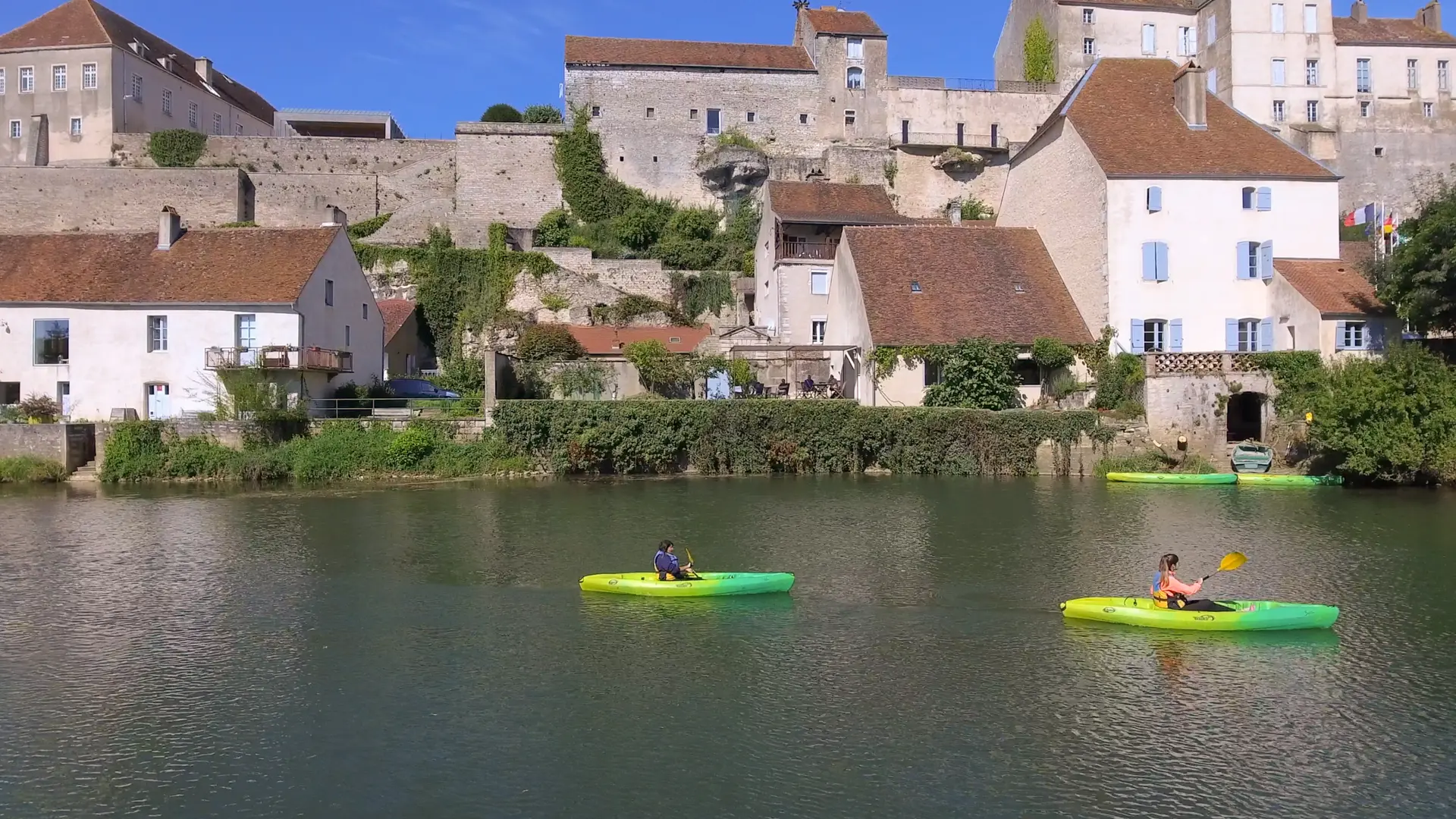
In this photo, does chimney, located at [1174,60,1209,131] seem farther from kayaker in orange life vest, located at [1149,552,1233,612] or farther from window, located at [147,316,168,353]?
window, located at [147,316,168,353]

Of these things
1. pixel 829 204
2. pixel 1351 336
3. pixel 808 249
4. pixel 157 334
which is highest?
pixel 829 204

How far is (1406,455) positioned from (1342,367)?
283 centimetres

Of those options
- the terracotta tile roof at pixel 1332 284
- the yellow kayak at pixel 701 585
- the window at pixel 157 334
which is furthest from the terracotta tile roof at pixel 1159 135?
the window at pixel 157 334

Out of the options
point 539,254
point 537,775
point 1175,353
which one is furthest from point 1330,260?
point 537,775

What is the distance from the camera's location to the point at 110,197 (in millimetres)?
47562

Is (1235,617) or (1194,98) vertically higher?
(1194,98)

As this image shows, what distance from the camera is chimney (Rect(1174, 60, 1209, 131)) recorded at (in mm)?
33375

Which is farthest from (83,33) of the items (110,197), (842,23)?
(842,23)

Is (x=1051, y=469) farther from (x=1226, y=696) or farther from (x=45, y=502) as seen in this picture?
(x=45, y=502)

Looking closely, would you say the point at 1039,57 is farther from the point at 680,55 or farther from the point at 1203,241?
the point at 1203,241

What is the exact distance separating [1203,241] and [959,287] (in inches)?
279

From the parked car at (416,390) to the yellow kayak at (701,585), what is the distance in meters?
21.0

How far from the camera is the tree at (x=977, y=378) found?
29844mm

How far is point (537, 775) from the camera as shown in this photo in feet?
31.0
